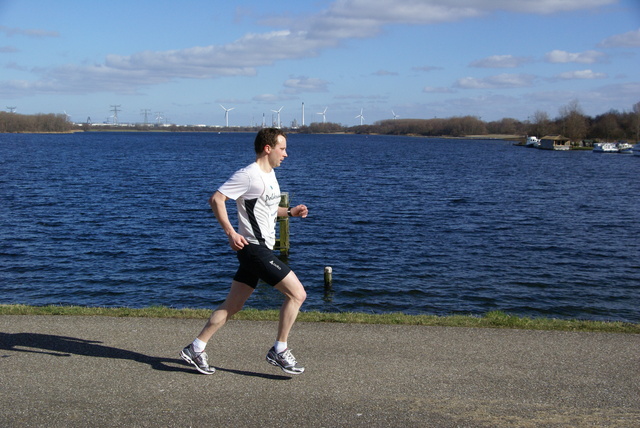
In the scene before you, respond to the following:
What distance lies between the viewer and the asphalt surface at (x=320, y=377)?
16.3 ft

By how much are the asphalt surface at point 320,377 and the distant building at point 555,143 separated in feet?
464

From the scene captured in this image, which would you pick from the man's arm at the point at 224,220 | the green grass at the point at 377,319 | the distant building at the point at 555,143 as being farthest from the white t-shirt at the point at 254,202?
the distant building at the point at 555,143

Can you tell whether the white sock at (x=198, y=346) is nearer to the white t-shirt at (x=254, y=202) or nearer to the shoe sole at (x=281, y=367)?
the shoe sole at (x=281, y=367)

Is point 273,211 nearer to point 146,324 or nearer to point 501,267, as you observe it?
point 146,324

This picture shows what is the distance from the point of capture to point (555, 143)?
142m

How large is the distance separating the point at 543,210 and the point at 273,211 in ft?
108

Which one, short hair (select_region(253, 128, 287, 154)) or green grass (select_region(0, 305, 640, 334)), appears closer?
short hair (select_region(253, 128, 287, 154))

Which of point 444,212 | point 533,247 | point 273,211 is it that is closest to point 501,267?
point 533,247

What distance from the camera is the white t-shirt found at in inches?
225

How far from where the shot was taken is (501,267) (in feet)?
67.0

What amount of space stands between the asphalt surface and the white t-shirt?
52.3 inches

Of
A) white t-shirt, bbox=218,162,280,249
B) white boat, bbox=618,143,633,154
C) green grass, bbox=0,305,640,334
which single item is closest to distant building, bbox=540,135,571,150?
white boat, bbox=618,143,633,154

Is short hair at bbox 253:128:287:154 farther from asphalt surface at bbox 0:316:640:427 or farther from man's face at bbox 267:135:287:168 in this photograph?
asphalt surface at bbox 0:316:640:427

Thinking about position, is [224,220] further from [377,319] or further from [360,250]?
[360,250]
